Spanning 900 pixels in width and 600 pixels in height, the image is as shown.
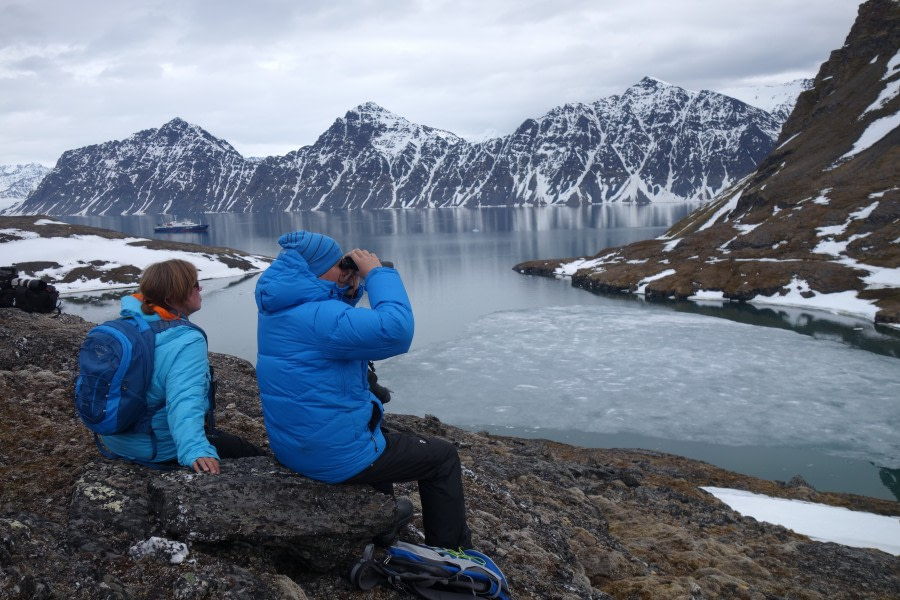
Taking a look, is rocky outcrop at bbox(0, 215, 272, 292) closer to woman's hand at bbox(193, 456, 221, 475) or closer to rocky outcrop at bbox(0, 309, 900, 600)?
rocky outcrop at bbox(0, 309, 900, 600)

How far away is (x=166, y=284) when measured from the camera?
5.46 m

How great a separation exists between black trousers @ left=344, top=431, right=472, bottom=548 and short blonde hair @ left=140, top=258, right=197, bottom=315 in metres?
2.31

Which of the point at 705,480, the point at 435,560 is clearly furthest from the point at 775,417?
the point at 435,560

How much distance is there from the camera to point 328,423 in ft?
16.7

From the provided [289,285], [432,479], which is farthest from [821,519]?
[289,285]

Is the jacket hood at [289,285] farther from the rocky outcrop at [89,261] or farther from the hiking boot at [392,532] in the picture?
the rocky outcrop at [89,261]

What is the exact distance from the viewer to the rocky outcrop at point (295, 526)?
15.0 ft

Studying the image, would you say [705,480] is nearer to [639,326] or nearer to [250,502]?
[250,502]

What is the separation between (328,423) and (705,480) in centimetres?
1435

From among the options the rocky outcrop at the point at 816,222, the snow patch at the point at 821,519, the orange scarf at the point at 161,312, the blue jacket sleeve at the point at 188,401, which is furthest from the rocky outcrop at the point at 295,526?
the rocky outcrop at the point at 816,222

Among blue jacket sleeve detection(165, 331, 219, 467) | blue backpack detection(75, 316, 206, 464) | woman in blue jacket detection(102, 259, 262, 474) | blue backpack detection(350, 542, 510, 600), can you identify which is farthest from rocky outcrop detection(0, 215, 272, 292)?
blue backpack detection(350, 542, 510, 600)

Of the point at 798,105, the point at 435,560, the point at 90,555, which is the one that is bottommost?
the point at 435,560

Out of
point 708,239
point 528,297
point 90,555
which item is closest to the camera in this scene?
point 90,555

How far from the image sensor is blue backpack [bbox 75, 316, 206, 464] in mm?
5086
